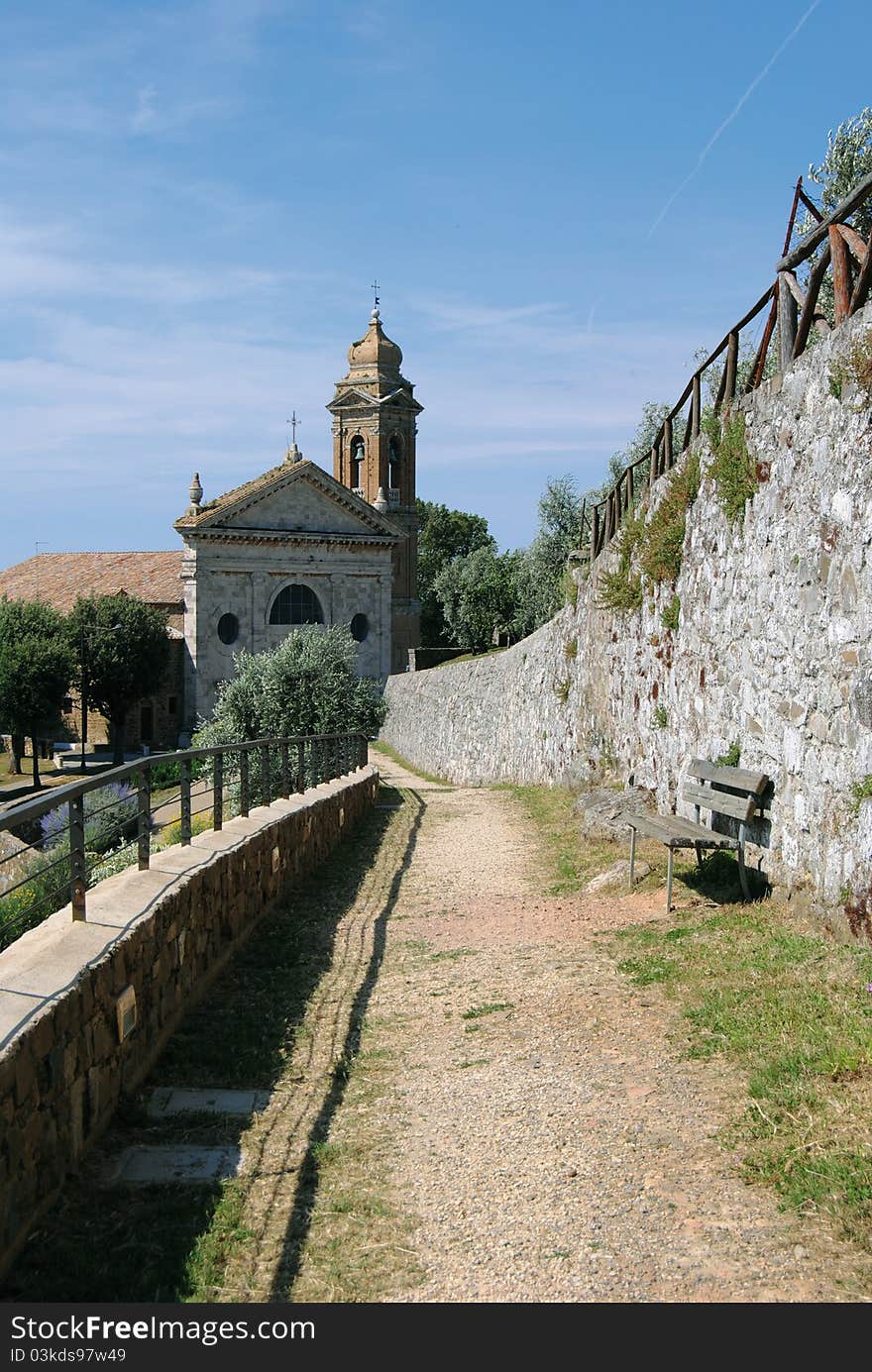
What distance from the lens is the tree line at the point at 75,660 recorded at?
149ft

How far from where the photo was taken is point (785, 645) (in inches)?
308

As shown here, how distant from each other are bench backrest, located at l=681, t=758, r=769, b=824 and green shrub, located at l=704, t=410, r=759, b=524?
198 cm

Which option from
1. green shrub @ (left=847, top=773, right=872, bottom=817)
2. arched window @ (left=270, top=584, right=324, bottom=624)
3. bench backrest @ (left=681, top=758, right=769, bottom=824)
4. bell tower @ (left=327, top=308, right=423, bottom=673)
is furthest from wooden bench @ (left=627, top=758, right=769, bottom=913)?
bell tower @ (left=327, top=308, right=423, bottom=673)

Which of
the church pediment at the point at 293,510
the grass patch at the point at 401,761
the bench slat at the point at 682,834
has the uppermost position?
the church pediment at the point at 293,510

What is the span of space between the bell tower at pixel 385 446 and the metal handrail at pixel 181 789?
43.0 metres

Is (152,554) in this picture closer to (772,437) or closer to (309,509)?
(309,509)

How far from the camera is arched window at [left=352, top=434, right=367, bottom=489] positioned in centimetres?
5944

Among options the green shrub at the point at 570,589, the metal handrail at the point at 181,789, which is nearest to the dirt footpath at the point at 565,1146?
the metal handrail at the point at 181,789

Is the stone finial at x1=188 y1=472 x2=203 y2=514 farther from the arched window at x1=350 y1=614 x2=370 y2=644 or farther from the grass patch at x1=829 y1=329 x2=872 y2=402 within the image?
the grass patch at x1=829 y1=329 x2=872 y2=402

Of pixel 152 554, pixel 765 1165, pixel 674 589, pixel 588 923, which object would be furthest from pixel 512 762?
pixel 152 554

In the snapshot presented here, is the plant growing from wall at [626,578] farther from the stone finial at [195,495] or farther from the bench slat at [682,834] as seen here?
the stone finial at [195,495]

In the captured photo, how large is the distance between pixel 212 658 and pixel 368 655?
A: 733 cm

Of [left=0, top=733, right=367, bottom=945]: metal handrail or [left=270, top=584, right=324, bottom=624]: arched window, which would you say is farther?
[left=270, top=584, right=324, bottom=624]: arched window

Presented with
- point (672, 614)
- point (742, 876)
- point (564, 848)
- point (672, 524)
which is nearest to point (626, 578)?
point (672, 524)
